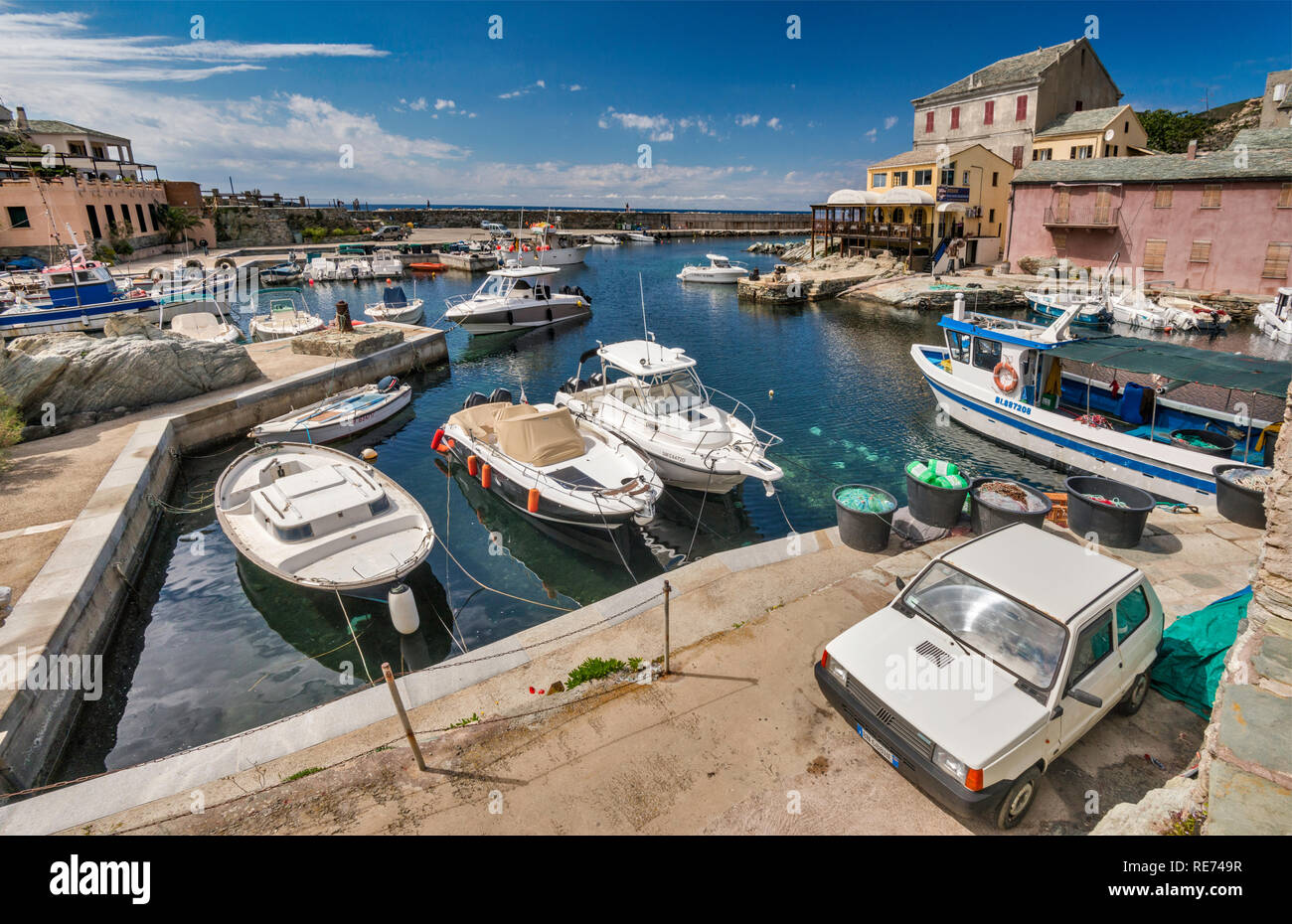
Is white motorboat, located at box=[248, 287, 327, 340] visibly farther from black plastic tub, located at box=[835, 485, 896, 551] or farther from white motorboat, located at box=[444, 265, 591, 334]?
black plastic tub, located at box=[835, 485, 896, 551]

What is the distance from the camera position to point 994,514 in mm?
9320

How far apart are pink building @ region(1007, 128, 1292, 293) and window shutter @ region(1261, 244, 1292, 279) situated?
1.5 inches

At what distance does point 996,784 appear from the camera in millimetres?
4922

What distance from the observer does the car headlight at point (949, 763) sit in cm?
491

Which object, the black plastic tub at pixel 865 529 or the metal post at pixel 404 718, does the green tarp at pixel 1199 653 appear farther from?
the metal post at pixel 404 718

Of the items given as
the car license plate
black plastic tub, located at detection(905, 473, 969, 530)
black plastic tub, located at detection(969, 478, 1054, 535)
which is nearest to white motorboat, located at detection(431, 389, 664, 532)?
black plastic tub, located at detection(905, 473, 969, 530)

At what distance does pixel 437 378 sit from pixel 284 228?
62131 millimetres

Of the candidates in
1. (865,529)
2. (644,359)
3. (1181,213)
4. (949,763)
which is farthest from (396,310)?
(1181,213)

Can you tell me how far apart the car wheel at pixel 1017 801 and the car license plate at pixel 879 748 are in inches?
33.0

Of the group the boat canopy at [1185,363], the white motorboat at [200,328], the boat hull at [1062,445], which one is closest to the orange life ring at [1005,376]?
the boat hull at [1062,445]

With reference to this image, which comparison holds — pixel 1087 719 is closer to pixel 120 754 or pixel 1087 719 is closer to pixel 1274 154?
pixel 120 754

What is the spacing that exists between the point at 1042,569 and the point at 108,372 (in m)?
23.6

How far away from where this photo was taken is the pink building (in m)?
32.8

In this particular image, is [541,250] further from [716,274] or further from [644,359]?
[644,359]
